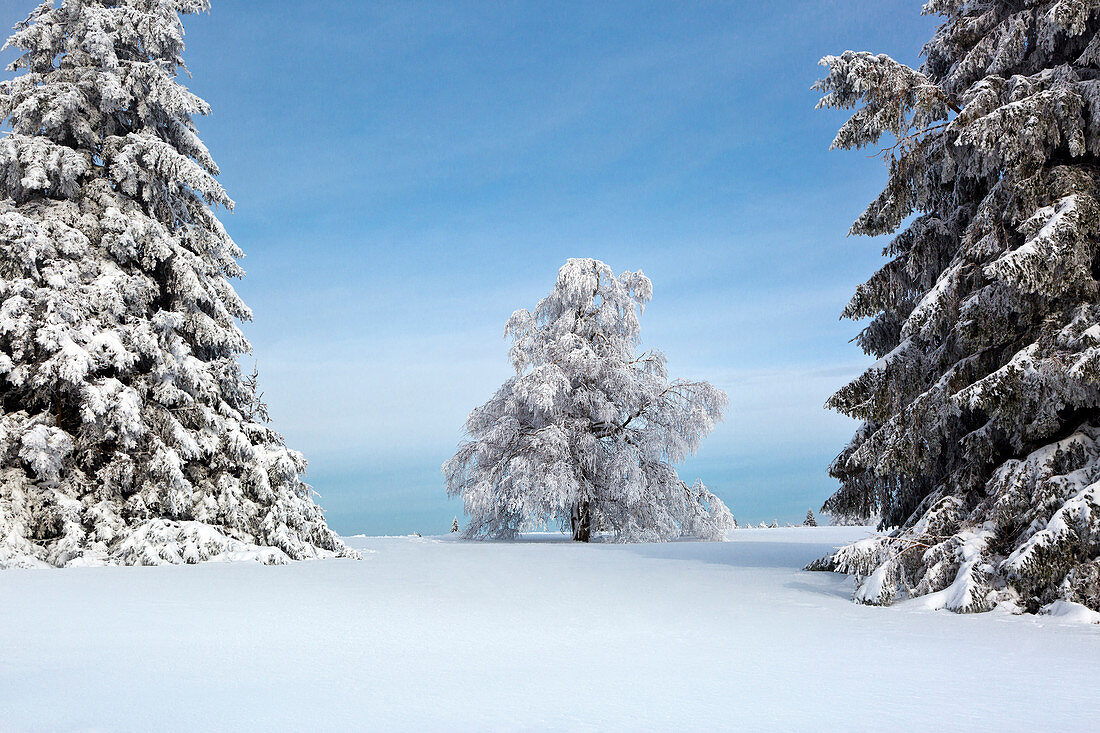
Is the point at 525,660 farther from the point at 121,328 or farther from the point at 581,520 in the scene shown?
the point at 581,520

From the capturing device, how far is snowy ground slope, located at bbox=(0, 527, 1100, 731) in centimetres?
304

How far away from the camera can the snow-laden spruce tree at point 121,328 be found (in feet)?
34.0

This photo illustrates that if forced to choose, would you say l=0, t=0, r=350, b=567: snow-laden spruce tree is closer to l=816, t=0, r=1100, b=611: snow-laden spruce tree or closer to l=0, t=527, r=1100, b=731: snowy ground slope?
l=0, t=527, r=1100, b=731: snowy ground slope

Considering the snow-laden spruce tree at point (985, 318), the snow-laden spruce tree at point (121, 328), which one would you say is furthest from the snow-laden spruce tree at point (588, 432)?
the snow-laden spruce tree at point (985, 318)

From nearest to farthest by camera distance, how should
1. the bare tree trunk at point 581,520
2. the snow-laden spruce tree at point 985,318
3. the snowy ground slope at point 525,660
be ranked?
the snowy ground slope at point 525,660, the snow-laden spruce tree at point 985,318, the bare tree trunk at point 581,520

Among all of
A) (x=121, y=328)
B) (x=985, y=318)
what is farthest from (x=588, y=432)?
(x=985, y=318)

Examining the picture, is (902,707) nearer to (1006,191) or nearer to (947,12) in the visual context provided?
(1006,191)

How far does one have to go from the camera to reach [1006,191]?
23.8 feet

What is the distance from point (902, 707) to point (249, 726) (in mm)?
2695

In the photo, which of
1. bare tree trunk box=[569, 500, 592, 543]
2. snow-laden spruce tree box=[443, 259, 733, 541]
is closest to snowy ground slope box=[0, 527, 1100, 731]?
snow-laden spruce tree box=[443, 259, 733, 541]

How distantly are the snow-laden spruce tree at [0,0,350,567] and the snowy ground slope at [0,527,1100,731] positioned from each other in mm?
3220

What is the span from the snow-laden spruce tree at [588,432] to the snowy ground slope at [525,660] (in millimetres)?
8596

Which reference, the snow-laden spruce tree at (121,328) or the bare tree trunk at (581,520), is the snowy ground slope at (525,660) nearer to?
the snow-laden spruce tree at (121,328)

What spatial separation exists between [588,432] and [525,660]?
1331cm
